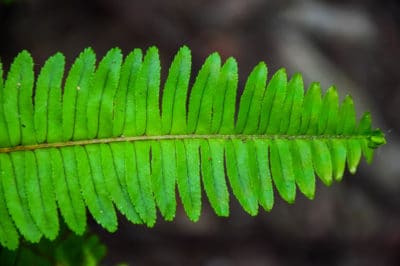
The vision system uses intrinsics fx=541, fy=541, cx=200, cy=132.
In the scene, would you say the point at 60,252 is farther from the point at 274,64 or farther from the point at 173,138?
the point at 274,64

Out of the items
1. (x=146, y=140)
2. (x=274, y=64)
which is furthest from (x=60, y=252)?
(x=274, y=64)

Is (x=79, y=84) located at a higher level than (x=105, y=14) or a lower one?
lower

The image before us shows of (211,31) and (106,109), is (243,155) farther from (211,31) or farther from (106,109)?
(211,31)

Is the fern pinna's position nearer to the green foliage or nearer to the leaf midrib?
the leaf midrib

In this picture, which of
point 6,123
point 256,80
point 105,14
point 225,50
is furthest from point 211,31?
point 6,123

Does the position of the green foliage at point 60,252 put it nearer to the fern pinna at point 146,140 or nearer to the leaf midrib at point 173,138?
the fern pinna at point 146,140
